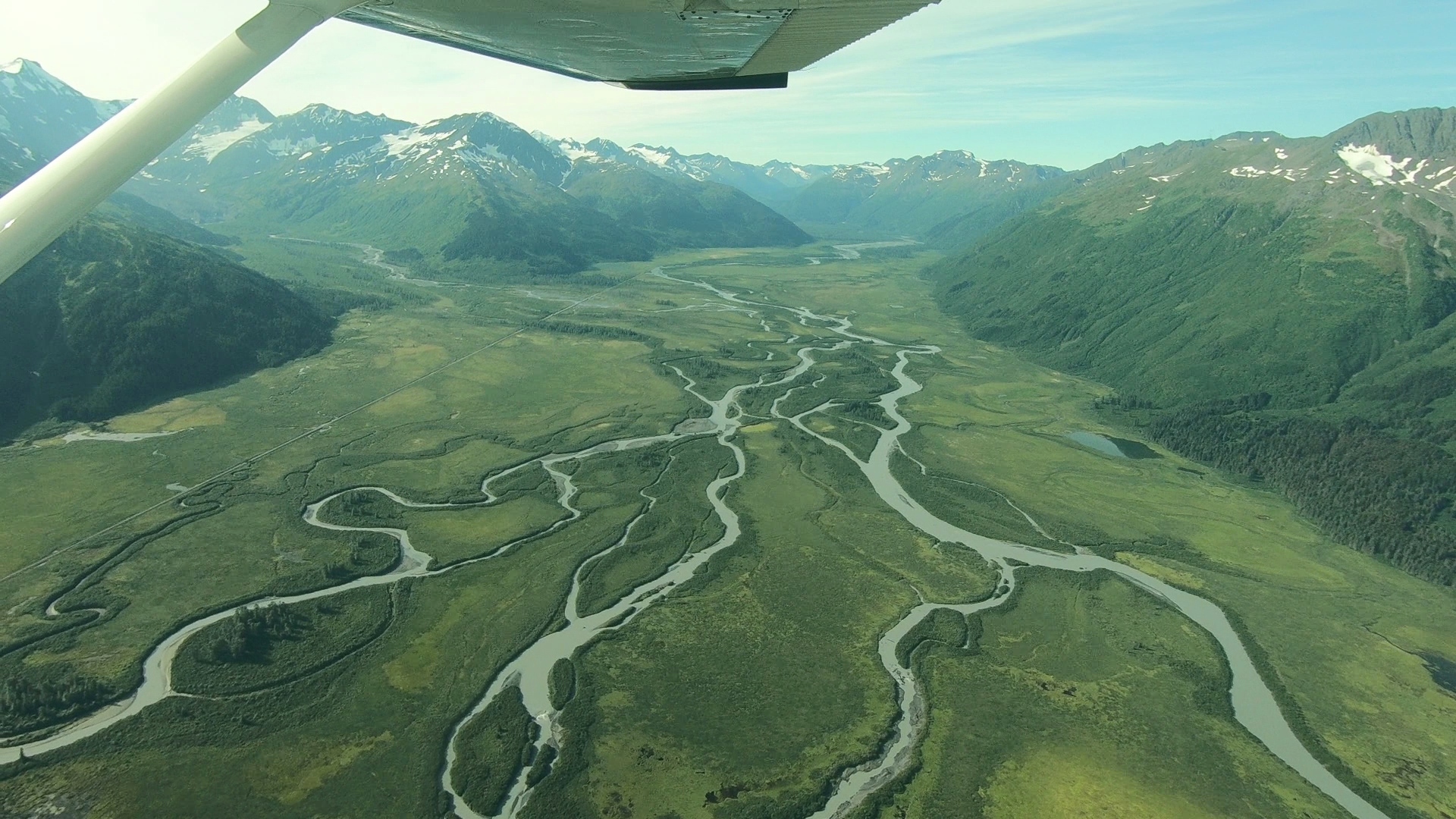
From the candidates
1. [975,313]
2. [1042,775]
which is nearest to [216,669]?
[1042,775]

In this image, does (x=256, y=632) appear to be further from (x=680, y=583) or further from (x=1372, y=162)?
(x=1372, y=162)

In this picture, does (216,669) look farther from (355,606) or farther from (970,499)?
(970,499)

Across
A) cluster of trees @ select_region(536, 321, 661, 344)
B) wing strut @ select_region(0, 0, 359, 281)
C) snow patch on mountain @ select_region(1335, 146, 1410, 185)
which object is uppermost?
snow patch on mountain @ select_region(1335, 146, 1410, 185)

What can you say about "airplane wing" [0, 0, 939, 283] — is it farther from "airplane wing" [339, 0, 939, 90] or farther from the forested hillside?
the forested hillside

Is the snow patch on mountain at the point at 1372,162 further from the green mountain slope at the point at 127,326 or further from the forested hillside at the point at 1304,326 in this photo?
the green mountain slope at the point at 127,326

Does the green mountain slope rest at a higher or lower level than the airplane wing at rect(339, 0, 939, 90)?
lower

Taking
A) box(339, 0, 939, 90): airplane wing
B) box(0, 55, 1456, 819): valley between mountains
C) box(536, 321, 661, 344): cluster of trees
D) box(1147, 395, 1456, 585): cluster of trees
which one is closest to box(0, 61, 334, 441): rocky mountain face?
box(0, 55, 1456, 819): valley between mountains

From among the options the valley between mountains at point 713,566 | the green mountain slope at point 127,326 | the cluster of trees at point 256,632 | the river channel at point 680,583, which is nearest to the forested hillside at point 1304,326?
the valley between mountains at point 713,566
